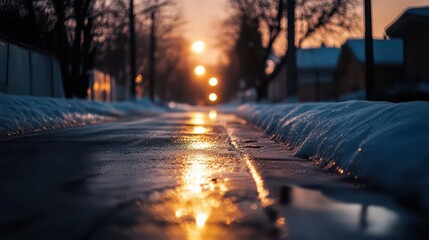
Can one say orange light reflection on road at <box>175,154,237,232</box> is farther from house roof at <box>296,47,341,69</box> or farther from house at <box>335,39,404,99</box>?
house roof at <box>296,47,341,69</box>

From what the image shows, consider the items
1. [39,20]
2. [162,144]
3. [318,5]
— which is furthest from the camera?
[318,5]

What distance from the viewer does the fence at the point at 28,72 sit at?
21542 mm

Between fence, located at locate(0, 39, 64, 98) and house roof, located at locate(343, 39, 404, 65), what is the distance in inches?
960

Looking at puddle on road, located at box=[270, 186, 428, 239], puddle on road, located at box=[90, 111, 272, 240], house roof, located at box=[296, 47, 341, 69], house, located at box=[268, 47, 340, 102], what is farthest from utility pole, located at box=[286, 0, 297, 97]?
house roof, located at box=[296, 47, 341, 69]

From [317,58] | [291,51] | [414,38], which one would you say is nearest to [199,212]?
[291,51]

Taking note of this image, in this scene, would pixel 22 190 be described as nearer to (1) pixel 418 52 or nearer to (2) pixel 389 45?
(1) pixel 418 52

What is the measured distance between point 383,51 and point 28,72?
99.4 ft

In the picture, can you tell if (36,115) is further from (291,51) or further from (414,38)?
(414,38)

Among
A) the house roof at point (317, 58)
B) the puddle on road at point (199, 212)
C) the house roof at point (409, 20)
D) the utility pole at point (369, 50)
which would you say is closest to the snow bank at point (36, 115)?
the puddle on road at point (199, 212)

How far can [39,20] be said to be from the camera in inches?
1133

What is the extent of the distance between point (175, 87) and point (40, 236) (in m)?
138

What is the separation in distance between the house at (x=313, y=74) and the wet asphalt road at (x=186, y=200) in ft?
164

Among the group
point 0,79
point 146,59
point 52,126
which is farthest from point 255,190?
point 146,59

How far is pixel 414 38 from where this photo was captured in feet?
101
